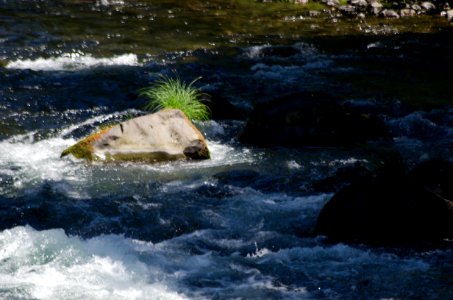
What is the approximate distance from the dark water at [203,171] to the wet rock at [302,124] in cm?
33

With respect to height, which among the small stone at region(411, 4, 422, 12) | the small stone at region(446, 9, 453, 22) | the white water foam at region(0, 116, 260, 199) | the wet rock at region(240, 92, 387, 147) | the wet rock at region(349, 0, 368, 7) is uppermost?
the wet rock at region(349, 0, 368, 7)

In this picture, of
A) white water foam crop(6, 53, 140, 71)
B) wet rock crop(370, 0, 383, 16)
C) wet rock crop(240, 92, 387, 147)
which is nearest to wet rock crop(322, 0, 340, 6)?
wet rock crop(370, 0, 383, 16)

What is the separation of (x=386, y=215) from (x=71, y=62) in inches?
447

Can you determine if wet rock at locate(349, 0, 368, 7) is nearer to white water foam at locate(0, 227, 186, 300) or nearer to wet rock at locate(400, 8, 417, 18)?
wet rock at locate(400, 8, 417, 18)

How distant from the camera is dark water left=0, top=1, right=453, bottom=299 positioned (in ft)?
26.4

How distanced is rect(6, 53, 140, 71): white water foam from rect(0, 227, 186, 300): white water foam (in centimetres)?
915

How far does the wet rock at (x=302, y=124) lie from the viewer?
12.7 metres

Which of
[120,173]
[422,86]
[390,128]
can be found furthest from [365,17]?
[120,173]

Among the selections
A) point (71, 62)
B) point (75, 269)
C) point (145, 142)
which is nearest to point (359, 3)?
point (71, 62)

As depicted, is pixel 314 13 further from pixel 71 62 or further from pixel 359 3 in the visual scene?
pixel 71 62

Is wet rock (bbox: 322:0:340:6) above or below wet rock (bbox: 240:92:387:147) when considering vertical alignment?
above

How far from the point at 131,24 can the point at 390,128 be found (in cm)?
1198

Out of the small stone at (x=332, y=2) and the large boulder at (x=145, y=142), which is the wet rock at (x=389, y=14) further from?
the large boulder at (x=145, y=142)

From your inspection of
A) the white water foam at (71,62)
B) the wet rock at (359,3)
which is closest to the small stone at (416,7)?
the wet rock at (359,3)
